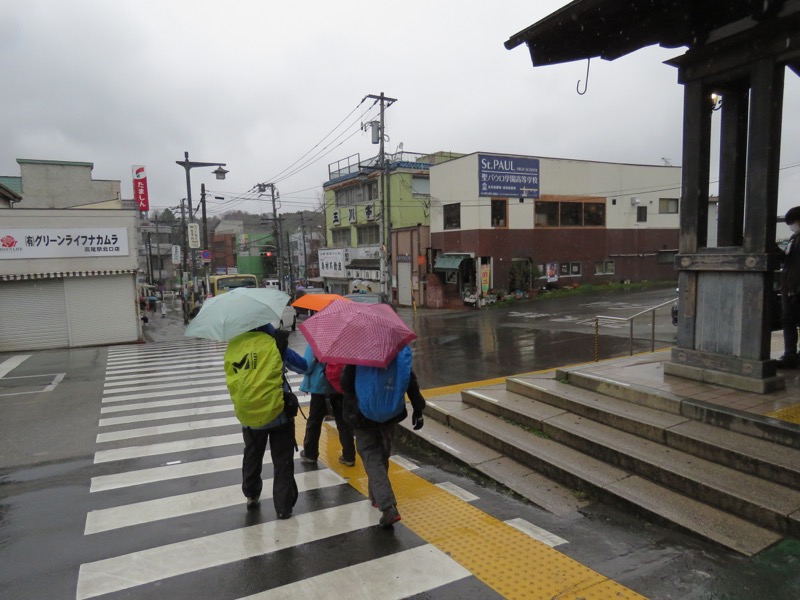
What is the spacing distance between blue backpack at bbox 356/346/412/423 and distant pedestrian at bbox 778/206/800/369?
514 cm

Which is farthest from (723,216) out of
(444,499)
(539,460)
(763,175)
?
(444,499)

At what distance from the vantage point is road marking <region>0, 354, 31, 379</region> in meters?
13.2

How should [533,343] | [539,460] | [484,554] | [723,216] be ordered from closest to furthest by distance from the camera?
[484,554] < [539,460] < [723,216] < [533,343]

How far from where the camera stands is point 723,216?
604 centimetres

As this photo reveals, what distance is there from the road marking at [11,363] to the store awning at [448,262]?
2071 cm

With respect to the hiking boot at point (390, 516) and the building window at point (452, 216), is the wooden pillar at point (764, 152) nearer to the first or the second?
the hiking boot at point (390, 516)

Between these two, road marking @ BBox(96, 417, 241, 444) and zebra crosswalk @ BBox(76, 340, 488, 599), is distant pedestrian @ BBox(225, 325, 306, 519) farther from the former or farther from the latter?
road marking @ BBox(96, 417, 241, 444)

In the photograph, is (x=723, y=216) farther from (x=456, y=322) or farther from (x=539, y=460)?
(x=456, y=322)

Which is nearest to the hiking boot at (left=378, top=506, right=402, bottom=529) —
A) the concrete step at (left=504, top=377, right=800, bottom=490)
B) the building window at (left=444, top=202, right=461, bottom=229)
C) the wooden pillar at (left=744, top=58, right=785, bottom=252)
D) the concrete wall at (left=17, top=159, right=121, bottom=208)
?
the concrete step at (left=504, top=377, right=800, bottom=490)

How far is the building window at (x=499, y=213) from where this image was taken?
29266 millimetres

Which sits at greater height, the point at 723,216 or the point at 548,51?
the point at 548,51

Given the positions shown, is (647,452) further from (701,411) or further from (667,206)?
(667,206)

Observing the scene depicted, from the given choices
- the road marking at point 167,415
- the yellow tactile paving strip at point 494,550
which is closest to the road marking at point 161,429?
the road marking at point 167,415

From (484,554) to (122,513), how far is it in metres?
3.27
